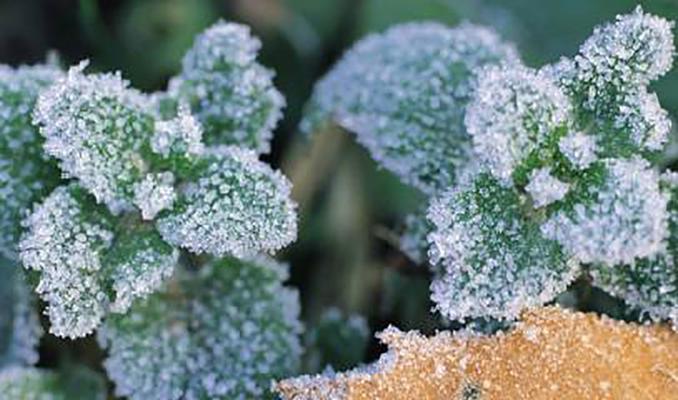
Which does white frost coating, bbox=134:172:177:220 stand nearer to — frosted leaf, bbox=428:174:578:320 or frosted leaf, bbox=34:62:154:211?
frosted leaf, bbox=34:62:154:211

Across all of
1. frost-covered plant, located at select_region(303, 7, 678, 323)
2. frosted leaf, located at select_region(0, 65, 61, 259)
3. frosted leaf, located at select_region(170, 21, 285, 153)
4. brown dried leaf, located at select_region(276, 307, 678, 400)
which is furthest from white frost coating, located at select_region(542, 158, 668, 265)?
frosted leaf, located at select_region(0, 65, 61, 259)

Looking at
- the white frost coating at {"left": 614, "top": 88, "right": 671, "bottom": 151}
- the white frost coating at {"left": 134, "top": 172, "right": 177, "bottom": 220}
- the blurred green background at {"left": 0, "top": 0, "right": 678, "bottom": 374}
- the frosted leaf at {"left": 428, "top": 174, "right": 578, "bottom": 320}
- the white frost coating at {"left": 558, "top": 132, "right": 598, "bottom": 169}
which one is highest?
the blurred green background at {"left": 0, "top": 0, "right": 678, "bottom": 374}

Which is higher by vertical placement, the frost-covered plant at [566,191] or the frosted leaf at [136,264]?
the frost-covered plant at [566,191]

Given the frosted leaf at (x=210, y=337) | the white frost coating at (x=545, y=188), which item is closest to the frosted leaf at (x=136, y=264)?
the frosted leaf at (x=210, y=337)

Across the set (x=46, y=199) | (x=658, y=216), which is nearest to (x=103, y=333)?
(x=46, y=199)

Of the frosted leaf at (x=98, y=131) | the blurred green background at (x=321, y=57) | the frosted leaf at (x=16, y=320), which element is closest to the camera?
the frosted leaf at (x=98, y=131)

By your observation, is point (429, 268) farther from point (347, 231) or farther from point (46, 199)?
point (46, 199)

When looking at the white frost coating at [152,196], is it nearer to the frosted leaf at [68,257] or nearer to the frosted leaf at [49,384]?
the frosted leaf at [68,257]
